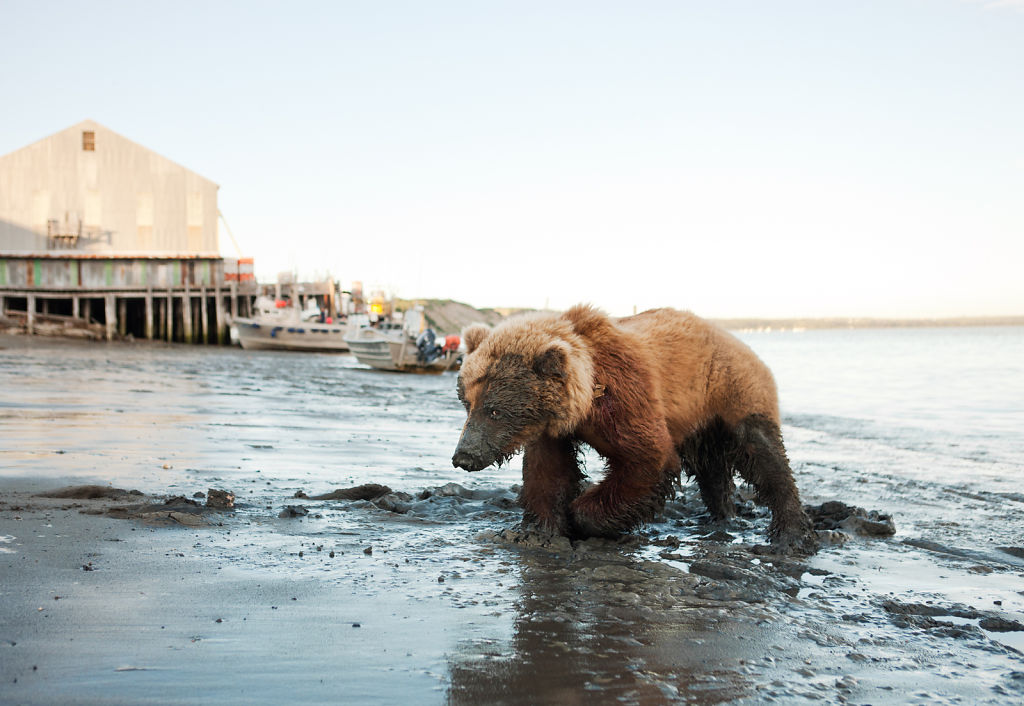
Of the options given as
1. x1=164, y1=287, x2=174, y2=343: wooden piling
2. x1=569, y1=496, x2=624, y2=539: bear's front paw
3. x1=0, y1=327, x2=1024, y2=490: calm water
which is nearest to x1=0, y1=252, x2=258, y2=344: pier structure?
x1=164, y1=287, x2=174, y2=343: wooden piling

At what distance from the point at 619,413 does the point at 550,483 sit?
760mm

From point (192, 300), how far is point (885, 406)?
4017 centimetres

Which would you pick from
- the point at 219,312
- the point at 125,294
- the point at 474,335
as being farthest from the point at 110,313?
the point at 474,335

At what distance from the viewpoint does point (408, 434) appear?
12.3m

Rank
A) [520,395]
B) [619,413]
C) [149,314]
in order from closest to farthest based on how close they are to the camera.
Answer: [520,395]
[619,413]
[149,314]

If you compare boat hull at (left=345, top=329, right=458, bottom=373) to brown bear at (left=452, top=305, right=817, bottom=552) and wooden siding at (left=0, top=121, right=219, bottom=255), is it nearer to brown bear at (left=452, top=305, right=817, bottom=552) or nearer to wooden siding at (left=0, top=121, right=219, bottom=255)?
wooden siding at (left=0, top=121, right=219, bottom=255)

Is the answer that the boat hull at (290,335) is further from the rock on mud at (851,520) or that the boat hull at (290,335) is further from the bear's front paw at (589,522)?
the bear's front paw at (589,522)

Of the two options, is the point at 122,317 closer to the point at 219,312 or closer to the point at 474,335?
the point at 219,312

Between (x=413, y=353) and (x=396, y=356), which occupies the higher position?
(x=413, y=353)

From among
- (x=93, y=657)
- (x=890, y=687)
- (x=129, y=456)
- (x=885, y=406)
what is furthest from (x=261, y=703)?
(x=885, y=406)

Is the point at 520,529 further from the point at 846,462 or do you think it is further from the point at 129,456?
the point at 846,462

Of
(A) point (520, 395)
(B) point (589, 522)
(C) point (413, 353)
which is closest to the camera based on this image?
(A) point (520, 395)

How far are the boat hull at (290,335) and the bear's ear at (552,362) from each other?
39555 mm

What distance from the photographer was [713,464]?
662 centimetres
